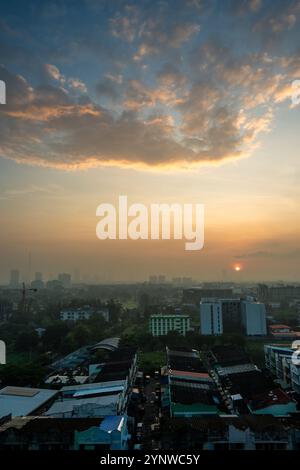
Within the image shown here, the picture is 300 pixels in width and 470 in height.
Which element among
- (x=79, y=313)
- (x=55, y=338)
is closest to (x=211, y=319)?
(x=55, y=338)

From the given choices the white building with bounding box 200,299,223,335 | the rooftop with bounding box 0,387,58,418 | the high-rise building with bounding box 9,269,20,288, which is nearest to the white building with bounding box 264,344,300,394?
the rooftop with bounding box 0,387,58,418

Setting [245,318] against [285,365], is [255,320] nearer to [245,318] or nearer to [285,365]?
[245,318]

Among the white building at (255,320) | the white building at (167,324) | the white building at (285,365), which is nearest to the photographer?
the white building at (285,365)

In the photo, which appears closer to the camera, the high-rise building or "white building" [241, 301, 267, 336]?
"white building" [241, 301, 267, 336]

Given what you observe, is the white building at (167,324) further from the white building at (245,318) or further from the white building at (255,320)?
the white building at (255,320)

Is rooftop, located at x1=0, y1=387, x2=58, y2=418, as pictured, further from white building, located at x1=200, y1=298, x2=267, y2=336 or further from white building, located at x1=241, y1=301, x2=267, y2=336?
white building, located at x1=241, y1=301, x2=267, y2=336

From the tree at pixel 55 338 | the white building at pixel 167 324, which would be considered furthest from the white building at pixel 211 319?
the tree at pixel 55 338

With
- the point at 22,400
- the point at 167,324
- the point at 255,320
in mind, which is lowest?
the point at 22,400
